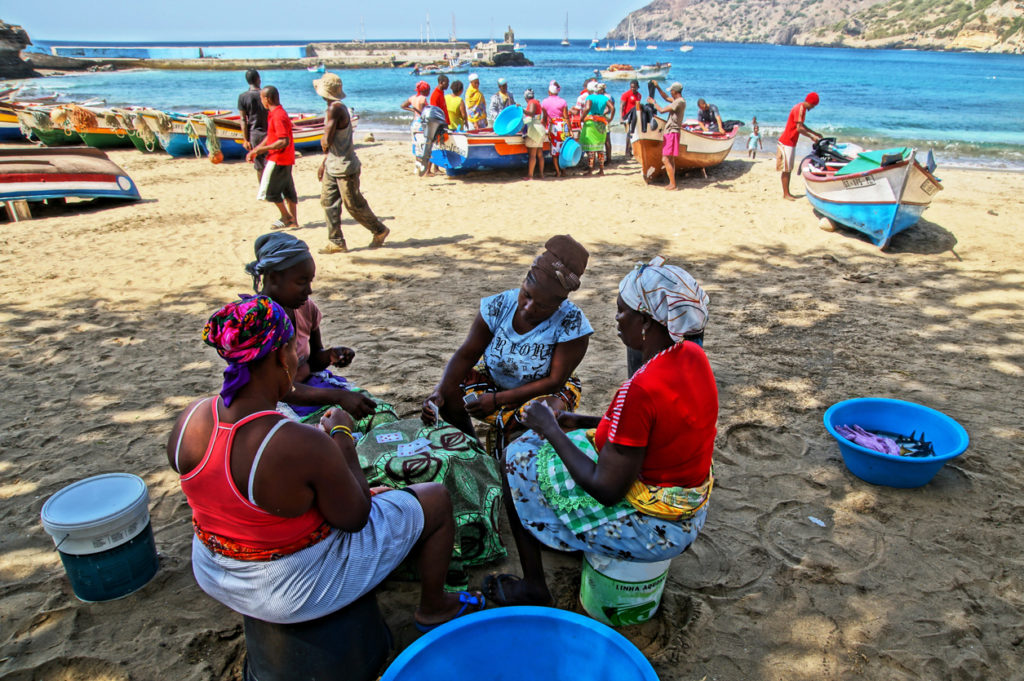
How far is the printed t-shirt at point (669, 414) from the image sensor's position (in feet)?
6.28

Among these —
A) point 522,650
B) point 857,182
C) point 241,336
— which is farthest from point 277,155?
point 857,182

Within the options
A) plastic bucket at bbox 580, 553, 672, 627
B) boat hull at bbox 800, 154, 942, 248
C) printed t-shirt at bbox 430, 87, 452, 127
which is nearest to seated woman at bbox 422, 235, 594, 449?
plastic bucket at bbox 580, 553, 672, 627

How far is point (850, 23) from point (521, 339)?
130 m

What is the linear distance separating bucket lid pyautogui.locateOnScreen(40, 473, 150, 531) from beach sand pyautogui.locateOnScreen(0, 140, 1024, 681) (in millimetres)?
453

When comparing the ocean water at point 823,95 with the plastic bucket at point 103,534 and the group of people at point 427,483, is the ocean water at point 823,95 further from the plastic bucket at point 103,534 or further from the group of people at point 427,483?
the plastic bucket at point 103,534

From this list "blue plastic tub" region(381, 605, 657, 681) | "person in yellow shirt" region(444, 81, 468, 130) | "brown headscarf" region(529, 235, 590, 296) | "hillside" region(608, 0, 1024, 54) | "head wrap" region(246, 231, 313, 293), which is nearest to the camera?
"blue plastic tub" region(381, 605, 657, 681)

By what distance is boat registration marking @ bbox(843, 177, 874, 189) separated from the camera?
732 cm

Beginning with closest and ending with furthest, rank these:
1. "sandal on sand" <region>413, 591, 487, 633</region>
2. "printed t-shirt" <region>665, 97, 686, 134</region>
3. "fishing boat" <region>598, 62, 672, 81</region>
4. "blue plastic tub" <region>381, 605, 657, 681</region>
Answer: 1. "blue plastic tub" <region>381, 605, 657, 681</region>
2. "sandal on sand" <region>413, 591, 487, 633</region>
3. "printed t-shirt" <region>665, 97, 686, 134</region>
4. "fishing boat" <region>598, 62, 672, 81</region>

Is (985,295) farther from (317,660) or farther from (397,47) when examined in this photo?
(397,47)

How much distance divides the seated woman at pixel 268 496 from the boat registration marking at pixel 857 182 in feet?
25.1

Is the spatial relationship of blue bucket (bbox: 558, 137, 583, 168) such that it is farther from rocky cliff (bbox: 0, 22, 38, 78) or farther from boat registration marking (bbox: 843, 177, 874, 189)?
rocky cliff (bbox: 0, 22, 38, 78)

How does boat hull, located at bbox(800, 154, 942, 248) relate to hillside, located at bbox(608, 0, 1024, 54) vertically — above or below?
below

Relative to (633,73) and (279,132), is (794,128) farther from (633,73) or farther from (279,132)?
(633,73)

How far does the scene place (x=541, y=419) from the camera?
220 centimetres
